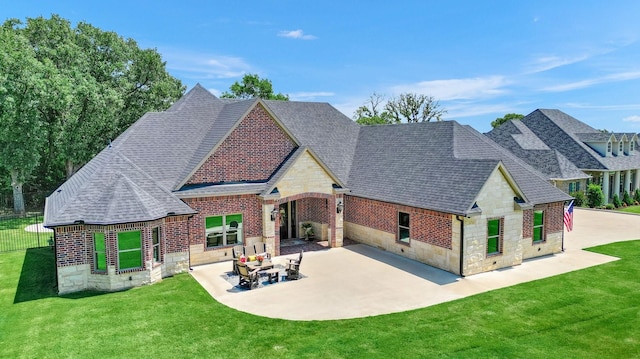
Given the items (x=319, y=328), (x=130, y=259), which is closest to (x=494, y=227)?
(x=319, y=328)

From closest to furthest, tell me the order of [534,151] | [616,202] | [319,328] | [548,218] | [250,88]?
[319,328] → [548,218] → [616,202] → [534,151] → [250,88]

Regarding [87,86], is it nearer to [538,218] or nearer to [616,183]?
[538,218]

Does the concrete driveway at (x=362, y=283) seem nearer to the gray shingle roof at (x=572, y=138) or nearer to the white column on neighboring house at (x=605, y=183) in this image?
the white column on neighboring house at (x=605, y=183)

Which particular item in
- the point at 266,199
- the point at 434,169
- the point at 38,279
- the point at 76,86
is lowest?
the point at 38,279

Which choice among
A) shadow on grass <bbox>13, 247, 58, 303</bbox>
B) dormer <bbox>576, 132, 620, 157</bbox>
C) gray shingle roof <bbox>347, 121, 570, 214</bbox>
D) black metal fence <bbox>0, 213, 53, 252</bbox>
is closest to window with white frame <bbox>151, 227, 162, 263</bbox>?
shadow on grass <bbox>13, 247, 58, 303</bbox>

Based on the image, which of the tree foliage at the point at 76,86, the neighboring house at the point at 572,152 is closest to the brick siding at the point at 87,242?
the tree foliage at the point at 76,86

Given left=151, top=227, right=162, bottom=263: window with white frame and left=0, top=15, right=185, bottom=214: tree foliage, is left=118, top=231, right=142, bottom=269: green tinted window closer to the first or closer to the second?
left=151, top=227, right=162, bottom=263: window with white frame

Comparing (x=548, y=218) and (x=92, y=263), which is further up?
(x=548, y=218)
